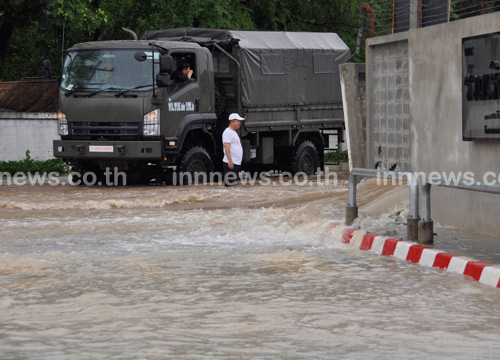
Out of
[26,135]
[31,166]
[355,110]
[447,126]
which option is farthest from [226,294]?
[26,135]

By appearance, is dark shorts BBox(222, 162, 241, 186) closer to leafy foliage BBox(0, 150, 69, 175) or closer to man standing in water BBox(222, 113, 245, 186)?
man standing in water BBox(222, 113, 245, 186)

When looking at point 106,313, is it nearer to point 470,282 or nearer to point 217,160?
point 470,282

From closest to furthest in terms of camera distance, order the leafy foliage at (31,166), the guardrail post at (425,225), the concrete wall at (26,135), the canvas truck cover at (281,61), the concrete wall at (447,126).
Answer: the guardrail post at (425,225) < the concrete wall at (447,126) < the canvas truck cover at (281,61) < the leafy foliage at (31,166) < the concrete wall at (26,135)

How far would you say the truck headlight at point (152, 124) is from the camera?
21531 mm

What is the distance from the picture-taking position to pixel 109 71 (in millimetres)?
21641

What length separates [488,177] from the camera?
1252 centimetres

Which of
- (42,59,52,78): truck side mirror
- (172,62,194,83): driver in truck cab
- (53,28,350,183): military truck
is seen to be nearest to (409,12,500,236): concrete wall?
(53,28,350,183): military truck

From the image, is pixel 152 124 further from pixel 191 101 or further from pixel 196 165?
pixel 196 165

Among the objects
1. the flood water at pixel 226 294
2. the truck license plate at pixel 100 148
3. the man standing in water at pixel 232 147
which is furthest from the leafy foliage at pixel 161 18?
the flood water at pixel 226 294

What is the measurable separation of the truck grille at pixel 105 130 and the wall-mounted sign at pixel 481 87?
393 inches

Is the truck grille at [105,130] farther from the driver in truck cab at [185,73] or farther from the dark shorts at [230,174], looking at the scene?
the dark shorts at [230,174]

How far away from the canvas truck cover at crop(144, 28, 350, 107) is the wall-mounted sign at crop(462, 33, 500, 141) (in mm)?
11028

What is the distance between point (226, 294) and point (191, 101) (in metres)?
13.6

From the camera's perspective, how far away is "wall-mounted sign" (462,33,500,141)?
39.5 feet
